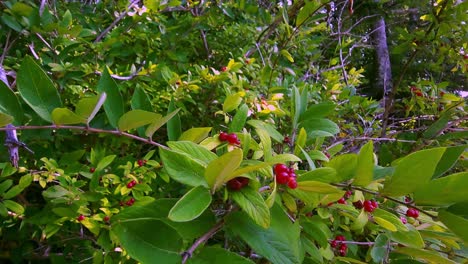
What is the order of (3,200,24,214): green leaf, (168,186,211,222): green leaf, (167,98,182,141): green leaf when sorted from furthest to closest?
(3,200,24,214): green leaf, (167,98,182,141): green leaf, (168,186,211,222): green leaf

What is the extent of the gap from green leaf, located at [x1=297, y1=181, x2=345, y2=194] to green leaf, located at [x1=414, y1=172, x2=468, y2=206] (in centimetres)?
15

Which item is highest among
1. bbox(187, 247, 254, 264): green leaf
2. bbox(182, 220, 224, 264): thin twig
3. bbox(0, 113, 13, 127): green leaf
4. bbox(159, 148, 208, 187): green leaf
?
bbox(0, 113, 13, 127): green leaf

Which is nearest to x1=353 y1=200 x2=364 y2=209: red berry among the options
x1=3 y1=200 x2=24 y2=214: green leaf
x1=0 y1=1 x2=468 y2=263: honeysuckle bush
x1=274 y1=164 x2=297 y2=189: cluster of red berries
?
x1=0 y1=1 x2=468 y2=263: honeysuckle bush

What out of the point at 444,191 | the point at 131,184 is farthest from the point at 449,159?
the point at 131,184

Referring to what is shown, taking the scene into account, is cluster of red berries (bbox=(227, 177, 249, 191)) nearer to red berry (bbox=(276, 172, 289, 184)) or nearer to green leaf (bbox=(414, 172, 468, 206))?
red berry (bbox=(276, 172, 289, 184))

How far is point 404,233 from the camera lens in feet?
2.30

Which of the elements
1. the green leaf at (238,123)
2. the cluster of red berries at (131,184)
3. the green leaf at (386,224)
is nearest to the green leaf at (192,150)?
the green leaf at (238,123)

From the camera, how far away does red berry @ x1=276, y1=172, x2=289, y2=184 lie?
1.92 ft

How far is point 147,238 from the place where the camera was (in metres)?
0.51

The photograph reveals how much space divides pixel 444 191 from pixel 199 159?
0.37 metres

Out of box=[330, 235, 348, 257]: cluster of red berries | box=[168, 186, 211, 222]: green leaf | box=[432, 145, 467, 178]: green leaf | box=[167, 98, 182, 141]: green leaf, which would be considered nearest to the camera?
box=[168, 186, 211, 222]: green leaf

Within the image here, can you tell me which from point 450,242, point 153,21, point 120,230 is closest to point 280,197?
point 120,230

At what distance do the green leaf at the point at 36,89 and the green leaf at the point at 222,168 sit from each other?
316mm

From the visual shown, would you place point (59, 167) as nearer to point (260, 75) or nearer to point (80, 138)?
point (80, 138)
